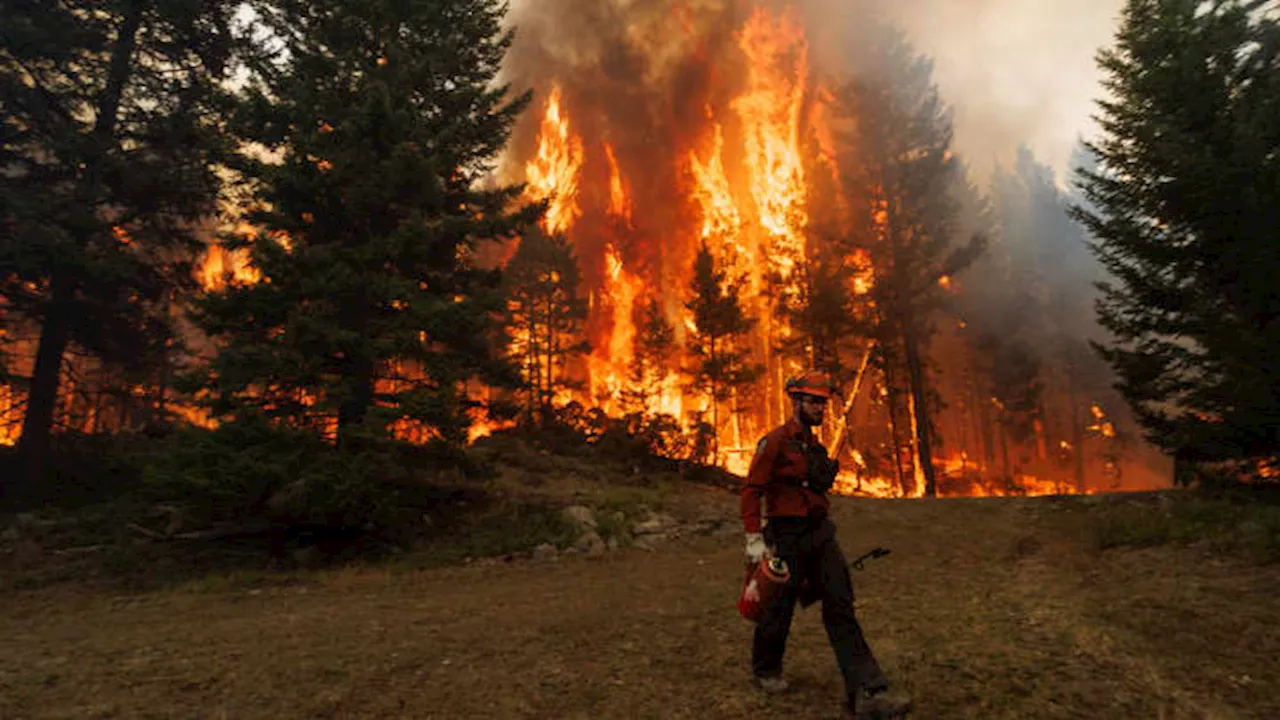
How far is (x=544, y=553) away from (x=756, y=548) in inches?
338

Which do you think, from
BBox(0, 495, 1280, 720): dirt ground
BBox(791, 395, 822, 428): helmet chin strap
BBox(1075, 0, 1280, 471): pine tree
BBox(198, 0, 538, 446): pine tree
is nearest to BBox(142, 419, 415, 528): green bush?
BBox(198, 0, 538, 446): pine tree

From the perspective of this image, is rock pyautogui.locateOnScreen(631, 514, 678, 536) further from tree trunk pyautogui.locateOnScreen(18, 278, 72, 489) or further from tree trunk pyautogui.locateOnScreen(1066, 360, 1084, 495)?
tree trunk pyautogui.locateOnScreen(1066, 360, 1084, 495)

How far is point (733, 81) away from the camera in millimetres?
63188

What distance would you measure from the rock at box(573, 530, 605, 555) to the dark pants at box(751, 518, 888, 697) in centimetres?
818

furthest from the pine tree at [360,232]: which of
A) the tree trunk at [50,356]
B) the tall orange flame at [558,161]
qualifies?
the tall orange flame at [558,161]

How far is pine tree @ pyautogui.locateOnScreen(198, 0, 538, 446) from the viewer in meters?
10.8

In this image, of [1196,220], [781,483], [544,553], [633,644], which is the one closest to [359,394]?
[544,553]

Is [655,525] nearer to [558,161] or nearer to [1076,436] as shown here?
[1076,436]

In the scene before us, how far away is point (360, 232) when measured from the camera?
1277 cm

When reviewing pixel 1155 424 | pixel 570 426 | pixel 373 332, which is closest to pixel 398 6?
pixel 373 332

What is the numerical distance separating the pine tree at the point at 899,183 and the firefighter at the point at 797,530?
22.7 m

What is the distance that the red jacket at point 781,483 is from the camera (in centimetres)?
448

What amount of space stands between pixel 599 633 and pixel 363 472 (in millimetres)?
5767

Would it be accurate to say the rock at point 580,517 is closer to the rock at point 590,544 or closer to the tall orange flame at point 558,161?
the rock at point 590,544
